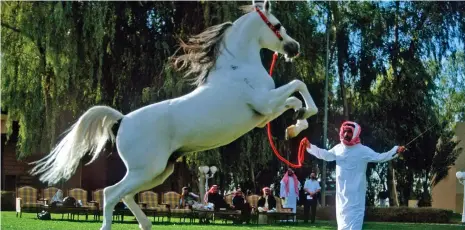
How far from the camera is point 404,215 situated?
82.8 feet

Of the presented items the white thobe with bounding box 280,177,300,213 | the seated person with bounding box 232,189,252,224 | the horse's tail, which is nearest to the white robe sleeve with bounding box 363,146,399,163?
the horse's tail

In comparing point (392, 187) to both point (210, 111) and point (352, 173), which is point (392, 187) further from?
point (210, 111)

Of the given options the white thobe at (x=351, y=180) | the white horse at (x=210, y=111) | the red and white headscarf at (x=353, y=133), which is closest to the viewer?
the white horse at (x=210, y=111)

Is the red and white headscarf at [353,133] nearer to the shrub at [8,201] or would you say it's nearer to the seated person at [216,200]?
the seated person at [216,200]

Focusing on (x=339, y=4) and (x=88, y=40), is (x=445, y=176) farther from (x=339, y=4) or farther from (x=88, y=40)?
(x=88, y=40)

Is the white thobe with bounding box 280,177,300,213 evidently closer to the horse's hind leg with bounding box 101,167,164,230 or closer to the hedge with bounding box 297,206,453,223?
the hedge with bounding box 297,206,453,223

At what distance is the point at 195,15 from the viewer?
2308cm

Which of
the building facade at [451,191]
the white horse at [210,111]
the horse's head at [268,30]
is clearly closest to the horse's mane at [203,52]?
the white horse at [210,111]

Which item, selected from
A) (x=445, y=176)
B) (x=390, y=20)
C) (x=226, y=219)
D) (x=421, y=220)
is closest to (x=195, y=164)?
(x=226, y=219)

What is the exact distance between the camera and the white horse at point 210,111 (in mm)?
7398

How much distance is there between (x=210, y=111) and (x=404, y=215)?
19.3m

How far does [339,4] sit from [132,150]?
22.1 meters

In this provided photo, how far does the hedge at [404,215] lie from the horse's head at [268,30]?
17.4 meters

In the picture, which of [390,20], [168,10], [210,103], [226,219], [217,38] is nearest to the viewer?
[210,103]
